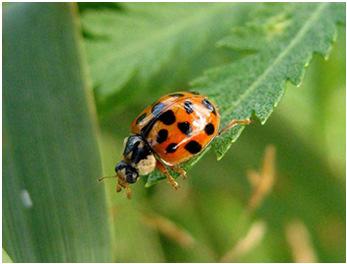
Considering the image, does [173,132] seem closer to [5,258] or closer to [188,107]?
[188,107]

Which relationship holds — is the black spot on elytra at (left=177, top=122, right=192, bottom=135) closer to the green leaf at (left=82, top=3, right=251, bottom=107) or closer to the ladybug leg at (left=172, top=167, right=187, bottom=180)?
the ladybug leg at (left=172, top=167, right=187, bottom=180)

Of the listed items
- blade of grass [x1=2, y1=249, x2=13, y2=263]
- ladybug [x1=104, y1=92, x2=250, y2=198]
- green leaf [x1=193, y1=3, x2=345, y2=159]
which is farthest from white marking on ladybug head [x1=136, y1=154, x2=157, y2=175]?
blade of grass [x1=2, y1=249, x2=13, y2=263]

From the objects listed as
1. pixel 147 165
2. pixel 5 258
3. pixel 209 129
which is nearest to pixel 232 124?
pixel 209 129

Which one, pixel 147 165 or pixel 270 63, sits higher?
pixel 270 63

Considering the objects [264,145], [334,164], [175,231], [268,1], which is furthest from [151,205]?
[268,1]

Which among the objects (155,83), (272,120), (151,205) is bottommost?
(151,205)

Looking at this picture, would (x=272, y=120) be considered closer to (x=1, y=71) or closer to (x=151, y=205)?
(x=151, y=205)

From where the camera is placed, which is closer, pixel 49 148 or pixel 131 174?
pixel 49 148
